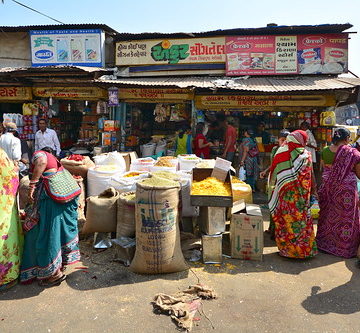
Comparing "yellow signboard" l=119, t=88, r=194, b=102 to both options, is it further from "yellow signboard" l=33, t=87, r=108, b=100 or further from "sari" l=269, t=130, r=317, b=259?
"sari" l=269, t=130, r=317, b=259

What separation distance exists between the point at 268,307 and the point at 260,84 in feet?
22.6

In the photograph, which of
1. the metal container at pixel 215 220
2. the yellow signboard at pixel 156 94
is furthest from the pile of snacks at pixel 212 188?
the yellow signboard at pixel 156 94

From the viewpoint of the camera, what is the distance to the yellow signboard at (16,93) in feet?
33.0

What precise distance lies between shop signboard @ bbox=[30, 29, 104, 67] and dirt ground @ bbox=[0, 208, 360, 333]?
788cm

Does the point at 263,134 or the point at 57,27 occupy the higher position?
the point at 57,27

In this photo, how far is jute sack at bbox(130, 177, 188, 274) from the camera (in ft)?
13.3

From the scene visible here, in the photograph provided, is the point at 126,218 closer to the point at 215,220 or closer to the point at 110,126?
the point at 215,220

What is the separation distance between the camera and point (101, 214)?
4930 millimetres

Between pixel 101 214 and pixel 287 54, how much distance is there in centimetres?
797

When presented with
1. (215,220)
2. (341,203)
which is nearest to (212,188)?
(215,220)

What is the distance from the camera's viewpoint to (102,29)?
10.5 meters

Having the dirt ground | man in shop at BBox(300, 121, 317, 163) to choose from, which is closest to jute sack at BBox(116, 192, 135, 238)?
the dirt ground

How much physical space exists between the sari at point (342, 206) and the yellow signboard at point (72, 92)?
7.18m

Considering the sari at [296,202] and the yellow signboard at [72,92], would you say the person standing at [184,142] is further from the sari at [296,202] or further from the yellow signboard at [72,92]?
the sari at [296,202]
